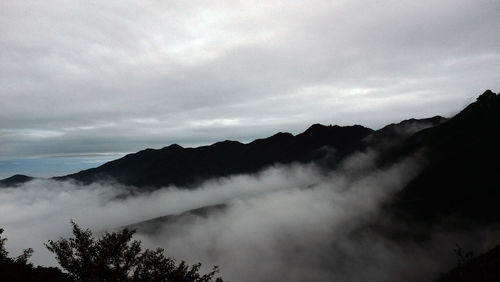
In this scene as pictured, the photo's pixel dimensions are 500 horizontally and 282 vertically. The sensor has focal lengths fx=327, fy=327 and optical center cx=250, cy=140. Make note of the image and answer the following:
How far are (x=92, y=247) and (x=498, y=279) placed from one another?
14686 centimetres

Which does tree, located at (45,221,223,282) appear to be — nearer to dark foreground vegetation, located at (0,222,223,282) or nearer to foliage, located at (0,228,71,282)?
dark foreground vegetation, located at (0,222,223,282)

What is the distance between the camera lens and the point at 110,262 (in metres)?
45.1

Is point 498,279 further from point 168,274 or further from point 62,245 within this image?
point 62,245

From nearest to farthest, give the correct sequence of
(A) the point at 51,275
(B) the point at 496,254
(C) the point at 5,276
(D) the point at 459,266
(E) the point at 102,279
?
(D) the point at 459,266 < (C) the point at 5,276 < (E) the point at 102,279 < (A) the point at 51,275 < (B) the point at 496,254

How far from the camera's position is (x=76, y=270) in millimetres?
45094

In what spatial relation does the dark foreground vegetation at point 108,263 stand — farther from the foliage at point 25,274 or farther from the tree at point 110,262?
the foliage at point 25,274

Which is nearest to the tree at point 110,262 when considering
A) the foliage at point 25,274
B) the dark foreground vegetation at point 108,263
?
the dark foreground vegetation at point 108,263

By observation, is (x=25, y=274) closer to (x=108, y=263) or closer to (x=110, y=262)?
(x=108, y=263)

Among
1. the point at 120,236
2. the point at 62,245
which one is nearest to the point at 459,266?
the point at 120,236

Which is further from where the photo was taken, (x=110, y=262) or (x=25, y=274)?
(x=110, y=262)

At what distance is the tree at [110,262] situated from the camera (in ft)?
146

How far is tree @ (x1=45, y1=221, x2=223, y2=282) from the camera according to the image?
146 feet

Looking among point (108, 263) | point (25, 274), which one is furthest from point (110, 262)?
point (25, 274)

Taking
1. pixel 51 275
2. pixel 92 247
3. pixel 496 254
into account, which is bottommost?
pixel 496 254
